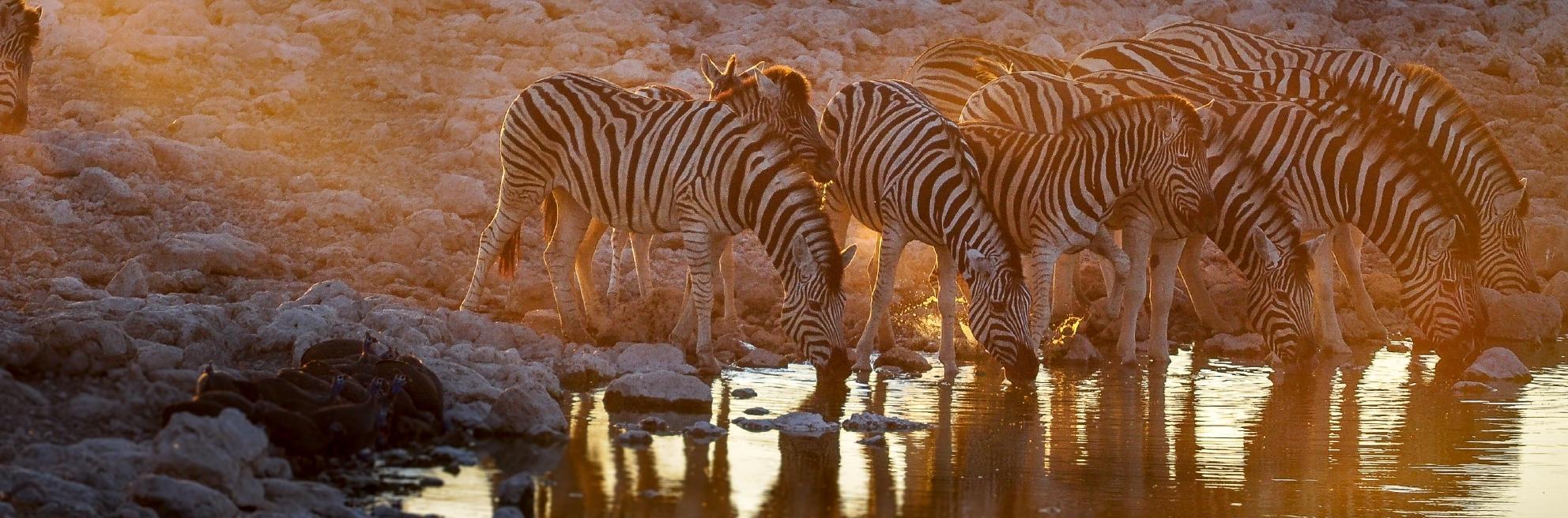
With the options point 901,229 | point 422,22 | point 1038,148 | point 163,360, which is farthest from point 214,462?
point 422,22

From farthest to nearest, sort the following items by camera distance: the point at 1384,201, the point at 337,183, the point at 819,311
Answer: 1. the point at 337,183
2. the point at 1384,201
3. the point at 819,311

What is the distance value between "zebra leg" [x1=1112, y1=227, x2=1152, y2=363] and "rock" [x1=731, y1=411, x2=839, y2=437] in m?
3.42

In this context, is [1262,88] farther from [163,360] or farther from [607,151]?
[163,360]

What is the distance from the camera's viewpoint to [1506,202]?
43.5 feet

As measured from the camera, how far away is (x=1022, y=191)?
1220cm

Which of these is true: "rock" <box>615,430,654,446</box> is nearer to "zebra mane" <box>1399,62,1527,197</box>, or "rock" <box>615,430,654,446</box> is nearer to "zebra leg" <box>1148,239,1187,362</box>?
"zebra leg" <box>1148,239,1187,362</box>

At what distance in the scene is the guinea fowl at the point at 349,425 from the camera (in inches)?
305

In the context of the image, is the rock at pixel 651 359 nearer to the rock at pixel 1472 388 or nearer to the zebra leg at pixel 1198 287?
the zebra leg at pixel 1198 287

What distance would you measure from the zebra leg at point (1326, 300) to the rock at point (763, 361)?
384 centimetres

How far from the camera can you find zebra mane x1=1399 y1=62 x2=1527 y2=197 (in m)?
13.4

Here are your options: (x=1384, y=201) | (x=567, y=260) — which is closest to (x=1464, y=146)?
(x=1384, y=201)

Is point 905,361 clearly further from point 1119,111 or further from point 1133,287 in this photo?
point 1119,111

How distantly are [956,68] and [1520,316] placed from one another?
4.42 m

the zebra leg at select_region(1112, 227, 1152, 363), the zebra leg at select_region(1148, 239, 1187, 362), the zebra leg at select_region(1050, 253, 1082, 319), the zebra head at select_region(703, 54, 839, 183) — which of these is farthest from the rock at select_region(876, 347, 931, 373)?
the zebra leg at select_region(1050, 253, 1082, 319)
